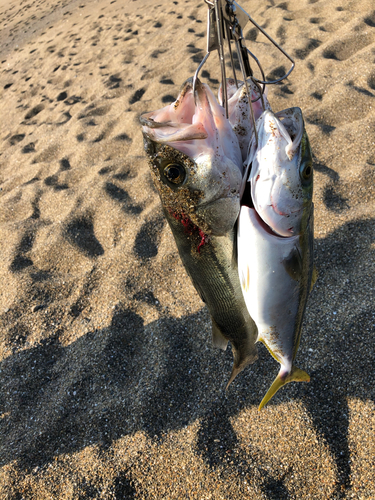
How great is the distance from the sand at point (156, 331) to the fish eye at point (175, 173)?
159 cm

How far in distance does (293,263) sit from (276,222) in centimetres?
18

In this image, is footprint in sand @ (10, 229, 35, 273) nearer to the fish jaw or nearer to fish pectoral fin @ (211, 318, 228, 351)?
fish pectoral fin @ (211, 318, 228, 351)

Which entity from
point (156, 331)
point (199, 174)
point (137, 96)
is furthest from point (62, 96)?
point (199, 174)

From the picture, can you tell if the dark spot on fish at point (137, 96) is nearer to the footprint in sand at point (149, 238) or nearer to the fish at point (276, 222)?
the footprint in sand at point (149, 238)

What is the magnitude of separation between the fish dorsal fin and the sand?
1.23 m

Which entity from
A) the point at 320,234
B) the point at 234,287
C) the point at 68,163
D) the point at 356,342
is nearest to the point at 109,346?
the point at 234,287

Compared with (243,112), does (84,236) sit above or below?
below

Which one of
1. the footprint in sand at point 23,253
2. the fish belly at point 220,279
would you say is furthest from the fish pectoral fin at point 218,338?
the footprint in sand at point 23,253

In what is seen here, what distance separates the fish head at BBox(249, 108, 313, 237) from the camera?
42.1 inches

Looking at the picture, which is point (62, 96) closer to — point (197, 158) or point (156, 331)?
point (156, 331)

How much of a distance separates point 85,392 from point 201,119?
2.02 metres

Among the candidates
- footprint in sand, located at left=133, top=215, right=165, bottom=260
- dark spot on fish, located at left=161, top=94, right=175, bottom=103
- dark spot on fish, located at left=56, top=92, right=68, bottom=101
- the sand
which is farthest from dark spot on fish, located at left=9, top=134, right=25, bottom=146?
footprint in sand, located at left=133, top=215, right=165, bottom=260

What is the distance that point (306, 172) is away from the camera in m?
1.13

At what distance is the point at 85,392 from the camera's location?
237cm
